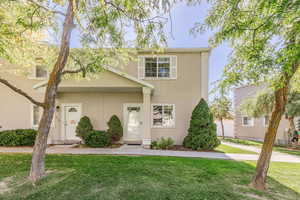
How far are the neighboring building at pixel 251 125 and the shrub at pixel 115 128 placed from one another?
1197 centimetres

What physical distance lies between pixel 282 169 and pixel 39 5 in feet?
33.2

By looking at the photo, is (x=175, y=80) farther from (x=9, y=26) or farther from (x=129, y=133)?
(x=9, y=26)

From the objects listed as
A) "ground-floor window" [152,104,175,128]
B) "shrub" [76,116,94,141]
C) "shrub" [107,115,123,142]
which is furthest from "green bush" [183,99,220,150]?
"shrub" [76,116,94,141]

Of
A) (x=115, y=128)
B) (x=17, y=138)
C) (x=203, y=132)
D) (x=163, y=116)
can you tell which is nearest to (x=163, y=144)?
(x=163, y=116)

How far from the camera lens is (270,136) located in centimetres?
362

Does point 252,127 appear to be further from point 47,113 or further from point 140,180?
point 47,113

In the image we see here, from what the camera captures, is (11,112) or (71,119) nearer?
(11,112)

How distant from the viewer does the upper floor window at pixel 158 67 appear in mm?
8859

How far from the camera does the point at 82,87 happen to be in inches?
301

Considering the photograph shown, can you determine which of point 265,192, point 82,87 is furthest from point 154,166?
point 82,87

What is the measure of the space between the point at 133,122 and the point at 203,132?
4153 mm

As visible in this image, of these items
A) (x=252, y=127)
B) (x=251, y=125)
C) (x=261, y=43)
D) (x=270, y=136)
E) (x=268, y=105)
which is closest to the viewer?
(x=261, y=43)

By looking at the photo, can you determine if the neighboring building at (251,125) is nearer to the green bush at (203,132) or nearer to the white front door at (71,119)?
the green bush at (203,132)

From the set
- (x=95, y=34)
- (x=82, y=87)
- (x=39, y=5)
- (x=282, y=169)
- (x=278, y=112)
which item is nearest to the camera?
(x=278, y=112)
